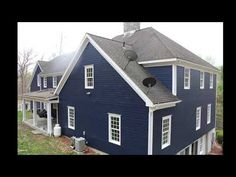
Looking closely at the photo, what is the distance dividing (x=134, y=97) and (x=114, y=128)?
5.81 feet

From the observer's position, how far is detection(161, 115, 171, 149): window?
24.1 feet

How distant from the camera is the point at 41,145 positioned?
8.95 m

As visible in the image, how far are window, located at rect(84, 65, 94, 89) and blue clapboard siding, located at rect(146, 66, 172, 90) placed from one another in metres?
2.93

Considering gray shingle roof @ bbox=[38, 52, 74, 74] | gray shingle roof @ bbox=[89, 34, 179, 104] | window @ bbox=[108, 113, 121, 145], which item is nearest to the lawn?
window @ bbox=[108, 113, 121, 145]

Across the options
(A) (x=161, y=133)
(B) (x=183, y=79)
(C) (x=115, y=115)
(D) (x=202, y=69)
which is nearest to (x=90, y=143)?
(C) (x=115, y=115)

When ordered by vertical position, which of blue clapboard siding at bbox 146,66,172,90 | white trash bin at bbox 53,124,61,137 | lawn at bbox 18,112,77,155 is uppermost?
blue clapboard siding at bbox 146,66,172,90

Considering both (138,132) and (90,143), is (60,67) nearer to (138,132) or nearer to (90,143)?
(90,143)

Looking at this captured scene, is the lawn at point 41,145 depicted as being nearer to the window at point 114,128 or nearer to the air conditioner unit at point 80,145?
the air conditioner unit at point 80,145

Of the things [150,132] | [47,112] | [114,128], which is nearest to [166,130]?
[150,132]

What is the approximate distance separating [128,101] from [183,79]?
10.9 ft

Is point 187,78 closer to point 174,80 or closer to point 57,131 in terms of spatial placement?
point 174,80

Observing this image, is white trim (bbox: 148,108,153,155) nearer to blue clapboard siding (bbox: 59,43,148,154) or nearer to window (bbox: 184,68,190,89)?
blue clapboard siding (bbox: 59,43,148,154)

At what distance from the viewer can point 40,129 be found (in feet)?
38.1
